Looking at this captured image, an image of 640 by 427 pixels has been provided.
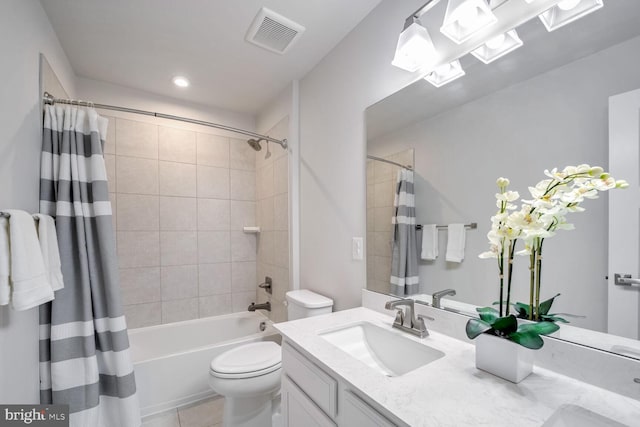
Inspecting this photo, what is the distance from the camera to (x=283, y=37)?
1.68m

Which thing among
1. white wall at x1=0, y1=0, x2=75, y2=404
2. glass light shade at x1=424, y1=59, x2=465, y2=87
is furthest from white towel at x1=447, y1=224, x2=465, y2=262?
white wall at x1=0, y1=0, x2=75, y2=404

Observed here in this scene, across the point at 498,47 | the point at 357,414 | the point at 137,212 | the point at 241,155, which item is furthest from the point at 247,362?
the point at 241,155

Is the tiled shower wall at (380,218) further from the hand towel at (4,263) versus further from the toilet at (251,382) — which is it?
the hand towel at (4,263)

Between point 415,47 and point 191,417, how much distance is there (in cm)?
255

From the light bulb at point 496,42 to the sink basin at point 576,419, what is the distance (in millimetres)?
1106

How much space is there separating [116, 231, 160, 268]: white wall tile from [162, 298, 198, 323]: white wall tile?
1.32ft

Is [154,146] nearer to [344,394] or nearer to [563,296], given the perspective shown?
[344,394]

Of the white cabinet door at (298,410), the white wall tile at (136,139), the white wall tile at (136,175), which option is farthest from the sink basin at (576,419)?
the white wall tile at (136,139)

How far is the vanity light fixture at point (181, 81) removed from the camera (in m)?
2.17

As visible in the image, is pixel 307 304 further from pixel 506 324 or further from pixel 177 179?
pixel 177 179

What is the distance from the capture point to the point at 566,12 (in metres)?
0.80

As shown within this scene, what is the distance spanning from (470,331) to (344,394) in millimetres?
411

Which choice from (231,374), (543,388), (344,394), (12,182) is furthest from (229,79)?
(543,388)

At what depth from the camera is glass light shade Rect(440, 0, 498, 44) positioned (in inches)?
36.8
